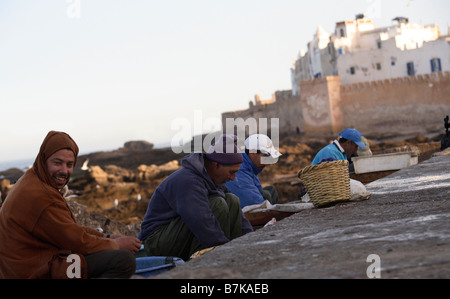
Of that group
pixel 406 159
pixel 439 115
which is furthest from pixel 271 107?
pixel 406 159

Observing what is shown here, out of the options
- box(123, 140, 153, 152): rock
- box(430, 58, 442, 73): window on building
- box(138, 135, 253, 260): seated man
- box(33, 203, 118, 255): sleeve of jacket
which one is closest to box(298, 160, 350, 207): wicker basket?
box(138, 135, 253, 260): seated man

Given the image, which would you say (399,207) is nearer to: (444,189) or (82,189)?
(444,189)

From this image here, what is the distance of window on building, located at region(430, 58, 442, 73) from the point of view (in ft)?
152

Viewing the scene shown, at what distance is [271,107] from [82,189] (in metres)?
23.6

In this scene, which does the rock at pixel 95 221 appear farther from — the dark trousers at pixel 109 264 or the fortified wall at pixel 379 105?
the fortified wall at pixel 379 105

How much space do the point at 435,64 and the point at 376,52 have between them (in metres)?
4.25

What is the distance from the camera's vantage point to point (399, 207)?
4770 millimetres

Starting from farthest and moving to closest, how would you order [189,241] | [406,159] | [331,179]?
[406,159]
[331,179]
[189,241]

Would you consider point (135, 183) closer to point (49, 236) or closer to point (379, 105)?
point (379, 105)

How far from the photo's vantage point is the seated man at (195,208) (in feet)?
14.2

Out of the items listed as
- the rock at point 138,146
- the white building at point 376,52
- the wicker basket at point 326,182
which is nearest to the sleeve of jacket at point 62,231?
the wicker basket at point 326,182

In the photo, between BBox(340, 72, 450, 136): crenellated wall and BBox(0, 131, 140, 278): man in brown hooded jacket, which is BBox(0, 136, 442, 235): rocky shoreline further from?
BBox(0, 131, 140, 278): man in brown hooded jacket

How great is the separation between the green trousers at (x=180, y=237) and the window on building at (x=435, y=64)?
44.5 meters

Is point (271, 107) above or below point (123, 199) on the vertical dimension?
above
